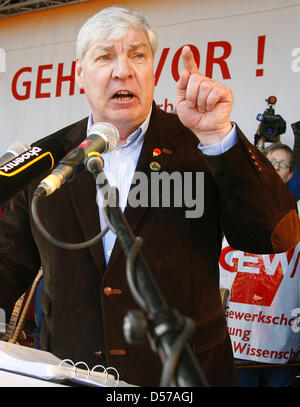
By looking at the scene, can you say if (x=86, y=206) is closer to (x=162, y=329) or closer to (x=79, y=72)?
(x=79, y=72)

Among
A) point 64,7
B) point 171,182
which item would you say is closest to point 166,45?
point 64,7

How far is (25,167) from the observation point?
1286mm

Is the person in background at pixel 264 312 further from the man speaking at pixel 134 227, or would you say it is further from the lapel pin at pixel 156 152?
the lapel pin at pixel 156 152

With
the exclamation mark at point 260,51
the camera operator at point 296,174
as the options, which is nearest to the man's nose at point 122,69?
the camera operator at point 296,174

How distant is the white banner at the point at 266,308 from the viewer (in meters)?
3.71

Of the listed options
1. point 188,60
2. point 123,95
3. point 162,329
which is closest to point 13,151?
point 188,60

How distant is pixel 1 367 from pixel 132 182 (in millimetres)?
882

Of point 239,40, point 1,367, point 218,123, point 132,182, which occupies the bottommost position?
point 1,367

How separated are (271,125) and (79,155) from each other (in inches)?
137

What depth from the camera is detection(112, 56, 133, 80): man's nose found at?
1.85m

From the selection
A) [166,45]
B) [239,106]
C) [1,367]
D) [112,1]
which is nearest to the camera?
[1,367]
